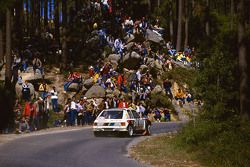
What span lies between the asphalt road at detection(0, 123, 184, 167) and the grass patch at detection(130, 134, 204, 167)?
1.70ft

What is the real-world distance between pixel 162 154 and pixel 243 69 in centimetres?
537

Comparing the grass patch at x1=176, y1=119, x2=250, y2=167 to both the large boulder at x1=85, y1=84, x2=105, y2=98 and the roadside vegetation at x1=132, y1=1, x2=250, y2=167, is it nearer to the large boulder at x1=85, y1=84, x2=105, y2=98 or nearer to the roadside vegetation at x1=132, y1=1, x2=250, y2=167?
the roadside vegetation at x1=132, y1=1, x2=250, y2=167

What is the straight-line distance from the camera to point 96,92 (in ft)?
116

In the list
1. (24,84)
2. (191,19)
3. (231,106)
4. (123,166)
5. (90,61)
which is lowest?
(123,166)

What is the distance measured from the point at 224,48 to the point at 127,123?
243 inches

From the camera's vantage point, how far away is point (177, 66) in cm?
4428

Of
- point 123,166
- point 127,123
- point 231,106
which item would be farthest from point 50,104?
point 123,166

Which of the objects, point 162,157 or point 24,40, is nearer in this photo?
point 162,157

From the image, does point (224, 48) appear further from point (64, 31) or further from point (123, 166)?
point (64, 31)

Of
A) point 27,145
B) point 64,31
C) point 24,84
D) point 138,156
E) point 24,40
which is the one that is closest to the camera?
point 138,156

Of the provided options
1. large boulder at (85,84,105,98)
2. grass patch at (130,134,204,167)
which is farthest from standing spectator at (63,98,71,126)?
grass patch at (130,134,204,167)

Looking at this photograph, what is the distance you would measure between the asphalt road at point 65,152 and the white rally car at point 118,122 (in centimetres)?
102

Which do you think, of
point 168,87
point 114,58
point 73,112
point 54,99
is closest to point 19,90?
point 54,99

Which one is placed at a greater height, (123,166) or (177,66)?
(177,66)
